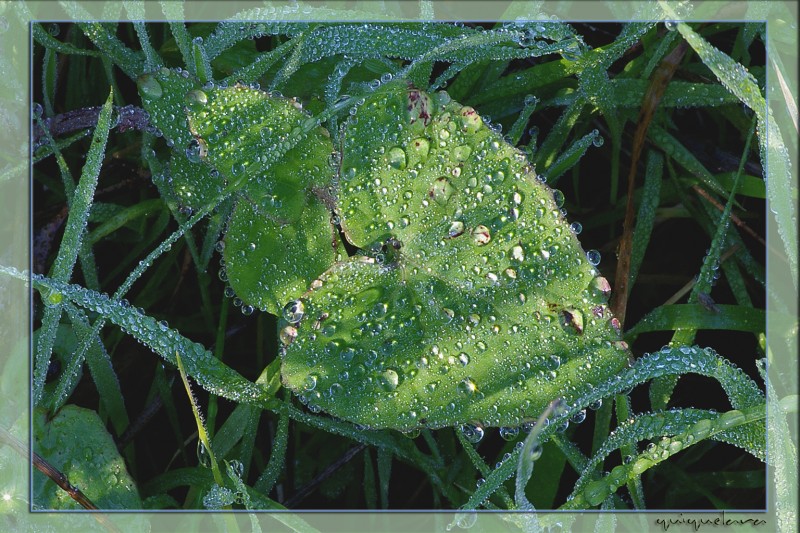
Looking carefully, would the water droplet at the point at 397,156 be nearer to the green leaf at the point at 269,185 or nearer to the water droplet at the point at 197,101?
the green leaf at the point at 269,185

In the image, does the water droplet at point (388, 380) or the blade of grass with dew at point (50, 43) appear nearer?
the water droplet at point (388, 380)

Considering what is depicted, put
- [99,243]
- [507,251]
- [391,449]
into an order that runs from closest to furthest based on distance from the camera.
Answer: [507,251] → [391,449] → [99,243]

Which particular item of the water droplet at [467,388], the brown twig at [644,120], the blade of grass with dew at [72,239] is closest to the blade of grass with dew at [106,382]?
the blade of grass with dew at [72,239]

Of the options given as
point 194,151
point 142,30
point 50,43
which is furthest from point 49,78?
point 194,151

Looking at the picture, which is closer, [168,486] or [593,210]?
[168,486]

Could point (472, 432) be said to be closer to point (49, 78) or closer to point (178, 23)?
point (178, 23)

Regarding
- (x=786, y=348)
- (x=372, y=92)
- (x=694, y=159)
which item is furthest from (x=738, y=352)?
(x=372, y=92)

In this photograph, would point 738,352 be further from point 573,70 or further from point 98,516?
point 98,516
